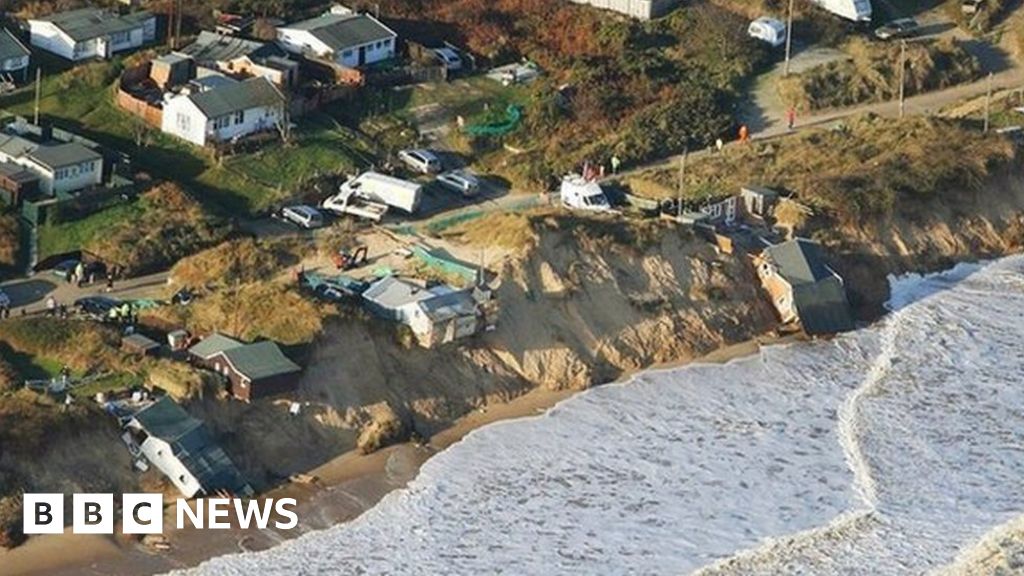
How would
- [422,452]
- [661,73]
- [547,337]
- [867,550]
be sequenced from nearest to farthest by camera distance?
[867,550], [422,452], [547,337], [661,73]

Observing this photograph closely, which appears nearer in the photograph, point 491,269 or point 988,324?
point 491,269

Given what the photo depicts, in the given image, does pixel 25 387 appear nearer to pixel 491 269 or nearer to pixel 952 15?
pixel 491 269

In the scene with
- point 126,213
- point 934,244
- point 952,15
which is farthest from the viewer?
point 952,15

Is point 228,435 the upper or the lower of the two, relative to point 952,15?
lower

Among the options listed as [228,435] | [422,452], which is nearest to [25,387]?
[228,435]

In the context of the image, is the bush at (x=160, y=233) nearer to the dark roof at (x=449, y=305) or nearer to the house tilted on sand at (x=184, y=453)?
the dark roof at (x=449, y=305)

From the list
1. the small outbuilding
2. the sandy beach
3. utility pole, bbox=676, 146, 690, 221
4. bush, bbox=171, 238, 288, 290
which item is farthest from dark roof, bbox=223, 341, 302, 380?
utility pole, bbox=676, 146, 690, 221

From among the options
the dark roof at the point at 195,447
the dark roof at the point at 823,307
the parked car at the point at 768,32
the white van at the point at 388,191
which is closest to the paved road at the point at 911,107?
the parked car at the point at 768,32

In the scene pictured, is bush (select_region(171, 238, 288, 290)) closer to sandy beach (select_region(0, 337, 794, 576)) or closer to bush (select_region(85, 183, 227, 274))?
bush (select_region(85, 183, 227, 274))
